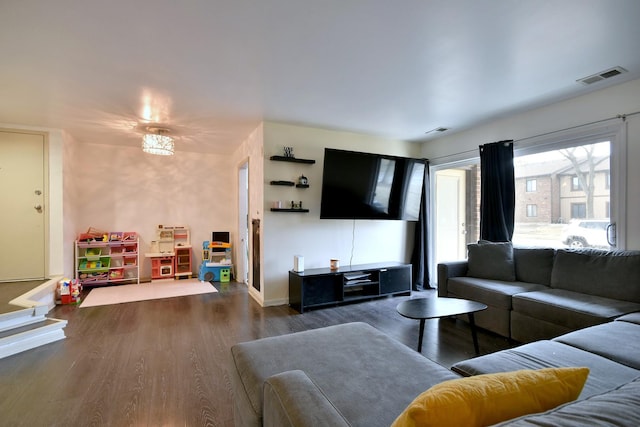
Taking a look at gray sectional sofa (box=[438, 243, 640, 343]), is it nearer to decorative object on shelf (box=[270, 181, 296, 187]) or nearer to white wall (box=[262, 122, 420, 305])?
white wall (box=[262, 122, 420, 305])

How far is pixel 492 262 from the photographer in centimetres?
348

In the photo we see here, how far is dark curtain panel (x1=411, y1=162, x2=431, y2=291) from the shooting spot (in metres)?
5.03

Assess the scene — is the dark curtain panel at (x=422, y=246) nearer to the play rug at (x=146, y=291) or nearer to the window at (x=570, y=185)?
the window at (x=570, y=185)

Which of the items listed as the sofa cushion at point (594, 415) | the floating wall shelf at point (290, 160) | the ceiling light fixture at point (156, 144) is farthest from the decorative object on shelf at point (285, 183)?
the sofa cushion at point (594, 415)

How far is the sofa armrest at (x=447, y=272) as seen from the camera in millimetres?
3564

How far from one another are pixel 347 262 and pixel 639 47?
3655 mm

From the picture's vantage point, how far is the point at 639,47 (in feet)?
7.50

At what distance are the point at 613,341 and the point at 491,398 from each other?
167 cm

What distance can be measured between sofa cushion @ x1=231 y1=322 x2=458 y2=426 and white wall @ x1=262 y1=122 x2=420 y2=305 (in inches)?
93.5

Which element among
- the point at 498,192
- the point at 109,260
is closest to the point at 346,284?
the point at 498,192

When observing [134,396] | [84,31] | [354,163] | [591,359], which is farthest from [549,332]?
[84,31]

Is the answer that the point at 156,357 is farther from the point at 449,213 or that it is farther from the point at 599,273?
the point at 449,213

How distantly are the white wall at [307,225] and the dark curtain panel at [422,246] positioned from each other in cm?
47

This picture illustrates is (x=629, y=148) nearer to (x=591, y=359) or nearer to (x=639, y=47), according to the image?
(x=639, y=47)
